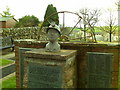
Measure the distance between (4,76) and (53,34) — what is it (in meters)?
3.88

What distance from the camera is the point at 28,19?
2422 centimetres

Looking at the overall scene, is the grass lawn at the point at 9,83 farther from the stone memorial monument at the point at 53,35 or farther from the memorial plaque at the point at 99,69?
the memorial plaque at the point at 99,69

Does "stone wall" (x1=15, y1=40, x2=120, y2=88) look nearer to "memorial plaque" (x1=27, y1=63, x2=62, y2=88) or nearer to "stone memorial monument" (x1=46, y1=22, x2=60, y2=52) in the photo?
"stone memorial monument" (x1=46, y1=22, x2=60, y2=52)

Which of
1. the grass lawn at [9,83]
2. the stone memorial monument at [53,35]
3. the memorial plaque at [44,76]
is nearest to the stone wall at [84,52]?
the stone memorial monument at [53,35]

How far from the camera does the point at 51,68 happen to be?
3082 millimetres

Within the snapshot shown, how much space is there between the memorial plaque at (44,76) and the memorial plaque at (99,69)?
1.03 meters

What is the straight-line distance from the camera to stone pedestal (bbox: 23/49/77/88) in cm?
301

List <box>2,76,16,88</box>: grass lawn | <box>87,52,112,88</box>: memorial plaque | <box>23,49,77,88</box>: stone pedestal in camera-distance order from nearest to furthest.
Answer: <box>23,49,77,88</box>: stone pedestal → <box>87,52,112,88</box>: memorial plaque → <box>2,76,16,88</box>: grass lawn

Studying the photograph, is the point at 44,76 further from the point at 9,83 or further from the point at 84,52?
the point at 9,83

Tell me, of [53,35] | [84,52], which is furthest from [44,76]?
[84,52]

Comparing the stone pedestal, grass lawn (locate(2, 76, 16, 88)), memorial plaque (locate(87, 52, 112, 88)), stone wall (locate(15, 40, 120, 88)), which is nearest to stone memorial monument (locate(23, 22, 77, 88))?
the stone pedestal

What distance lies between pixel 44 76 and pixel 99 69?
140 cm

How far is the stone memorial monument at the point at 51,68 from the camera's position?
9.89 feet

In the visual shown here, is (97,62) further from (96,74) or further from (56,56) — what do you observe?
(56,56)
